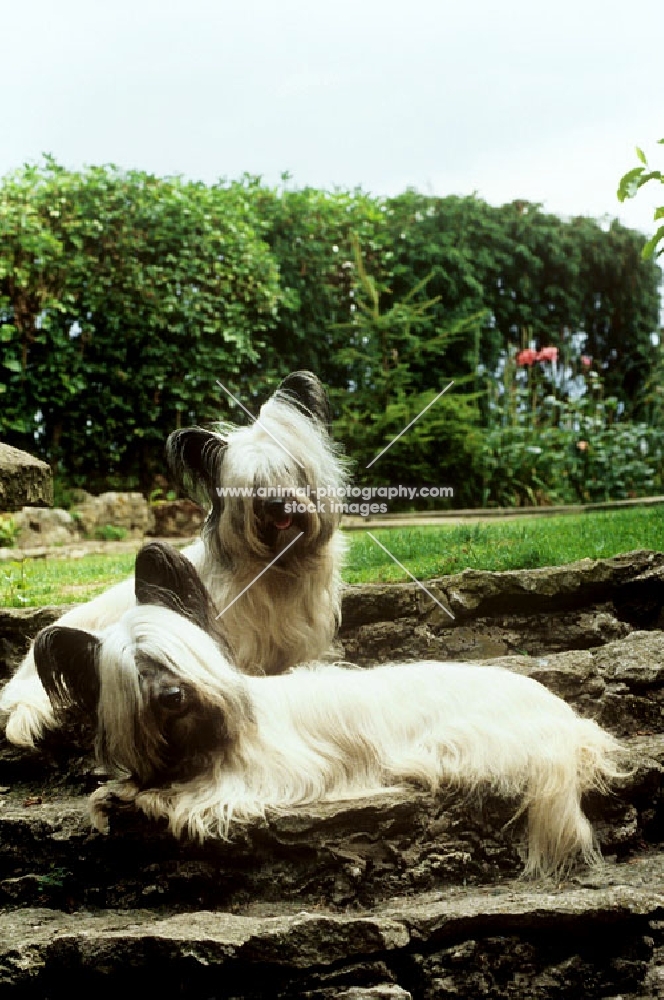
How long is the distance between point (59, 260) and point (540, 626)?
2927mm

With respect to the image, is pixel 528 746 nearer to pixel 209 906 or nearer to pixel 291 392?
pixel 209 906

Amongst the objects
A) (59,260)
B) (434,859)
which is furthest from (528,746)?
(59,260)

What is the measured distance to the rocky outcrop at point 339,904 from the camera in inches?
94.3

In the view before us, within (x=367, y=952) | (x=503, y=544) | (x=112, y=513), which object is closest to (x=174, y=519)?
(x=112, y=513)

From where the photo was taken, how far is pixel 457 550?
412 centimetres

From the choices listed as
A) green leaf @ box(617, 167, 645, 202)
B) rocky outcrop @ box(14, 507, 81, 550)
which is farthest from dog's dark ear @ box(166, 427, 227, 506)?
green leaf @ box(617, 167, 645, 202)

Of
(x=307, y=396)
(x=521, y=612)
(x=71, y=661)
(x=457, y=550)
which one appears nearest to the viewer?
(x=71, y=661)

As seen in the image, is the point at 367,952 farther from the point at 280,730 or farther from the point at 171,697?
the point at 171,697

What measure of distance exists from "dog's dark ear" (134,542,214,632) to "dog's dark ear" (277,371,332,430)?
0.94m

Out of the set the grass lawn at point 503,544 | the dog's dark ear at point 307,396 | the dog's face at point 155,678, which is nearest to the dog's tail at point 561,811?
the dog's face at point 155,678

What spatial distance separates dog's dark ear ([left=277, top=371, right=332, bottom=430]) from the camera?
3.38 m

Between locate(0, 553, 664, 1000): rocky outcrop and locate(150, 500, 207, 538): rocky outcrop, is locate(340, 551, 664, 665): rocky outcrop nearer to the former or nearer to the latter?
locate(0, 553, 664, 1000): rocky outcrop

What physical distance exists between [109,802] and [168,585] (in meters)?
0.60

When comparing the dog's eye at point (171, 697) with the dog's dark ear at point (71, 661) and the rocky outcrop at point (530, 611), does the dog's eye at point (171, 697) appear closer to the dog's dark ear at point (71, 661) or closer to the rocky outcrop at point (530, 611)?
the dog's dark ear at point (71, 661)
